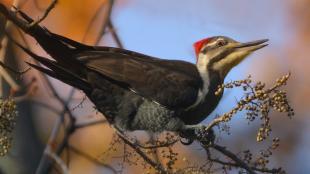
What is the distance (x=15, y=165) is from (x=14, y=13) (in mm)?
2219

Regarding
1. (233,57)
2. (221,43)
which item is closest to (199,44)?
(221,43)

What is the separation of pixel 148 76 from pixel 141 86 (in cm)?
7

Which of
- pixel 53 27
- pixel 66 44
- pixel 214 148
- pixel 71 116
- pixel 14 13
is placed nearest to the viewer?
pixel 14 13

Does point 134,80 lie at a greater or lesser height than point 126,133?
greater

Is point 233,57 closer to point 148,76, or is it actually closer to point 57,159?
point 148,76

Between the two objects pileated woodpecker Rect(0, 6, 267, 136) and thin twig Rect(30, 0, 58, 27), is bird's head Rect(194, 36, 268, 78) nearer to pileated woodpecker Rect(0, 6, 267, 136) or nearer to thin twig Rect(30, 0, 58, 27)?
pileated woodpecker Rect(0, 6, 267, 136)

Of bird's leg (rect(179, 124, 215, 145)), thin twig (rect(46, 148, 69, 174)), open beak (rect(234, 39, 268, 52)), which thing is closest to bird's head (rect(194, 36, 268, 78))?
open beak (rect(234, 39, 268, 52))

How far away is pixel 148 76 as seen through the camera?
14.1 feet

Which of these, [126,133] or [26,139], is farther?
[26,139]

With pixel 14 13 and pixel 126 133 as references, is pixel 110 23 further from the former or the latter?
pixel 14 13

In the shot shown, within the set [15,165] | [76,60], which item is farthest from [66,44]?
[15,165]

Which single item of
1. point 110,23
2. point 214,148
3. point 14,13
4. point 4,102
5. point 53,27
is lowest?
point 214,148

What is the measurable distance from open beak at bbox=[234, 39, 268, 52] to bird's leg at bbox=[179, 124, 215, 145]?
65 centimetres

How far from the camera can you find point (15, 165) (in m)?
5.19
